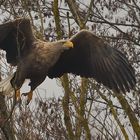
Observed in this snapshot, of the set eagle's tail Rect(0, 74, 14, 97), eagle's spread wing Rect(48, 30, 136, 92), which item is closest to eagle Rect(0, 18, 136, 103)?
eagle's spread wing Rect(48, 30, 136, 92)

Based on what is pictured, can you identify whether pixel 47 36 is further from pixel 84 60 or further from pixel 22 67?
pixel 22 67

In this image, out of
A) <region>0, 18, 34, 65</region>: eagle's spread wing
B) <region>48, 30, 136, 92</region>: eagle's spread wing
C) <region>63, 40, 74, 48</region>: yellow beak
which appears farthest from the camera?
<region>48, 30, 136, 92</region>: eagle's spread wing

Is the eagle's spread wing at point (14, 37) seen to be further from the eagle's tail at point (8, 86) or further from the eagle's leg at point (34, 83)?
the eagle's leg at point (34, 83)

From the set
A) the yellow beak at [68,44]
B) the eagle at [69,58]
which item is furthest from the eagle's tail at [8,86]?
the yellow beak at [68,44]

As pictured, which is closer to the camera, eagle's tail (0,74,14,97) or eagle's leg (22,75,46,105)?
eagle's leg (22,75,46,105)

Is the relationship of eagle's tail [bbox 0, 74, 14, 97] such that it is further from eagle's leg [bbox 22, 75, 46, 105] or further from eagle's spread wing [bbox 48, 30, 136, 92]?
eagle's spread wing [bbox 48, 30, 136, 92]

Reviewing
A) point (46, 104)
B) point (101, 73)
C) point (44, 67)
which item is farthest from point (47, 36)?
point (44, 67)

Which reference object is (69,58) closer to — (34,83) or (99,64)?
(99,64)

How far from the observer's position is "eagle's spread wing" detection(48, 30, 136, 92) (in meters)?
7.75

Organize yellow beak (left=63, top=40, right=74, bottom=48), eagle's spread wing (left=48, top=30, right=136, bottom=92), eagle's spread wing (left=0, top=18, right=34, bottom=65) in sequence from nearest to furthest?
eagle's spread wing (left=0, top=18, right=34, bottom=65), yellow beak (left=63, top=40, right=74, bottom=48), eagle's spread wing (left=48, top=30, right=136, bottom=92)

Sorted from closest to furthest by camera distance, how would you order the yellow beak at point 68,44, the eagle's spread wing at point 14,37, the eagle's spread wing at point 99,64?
1. the eagle's spread wing at point 14,37
2. the yellow beak at point 68,44
3. the eagle's spread wing at point 99,64

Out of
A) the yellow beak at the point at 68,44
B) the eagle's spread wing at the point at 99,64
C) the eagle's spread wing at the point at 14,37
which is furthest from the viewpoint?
the eagle's spread wing at the point at 99,64

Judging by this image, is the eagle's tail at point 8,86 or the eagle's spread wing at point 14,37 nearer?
the eagle's spread wing at point 14,37

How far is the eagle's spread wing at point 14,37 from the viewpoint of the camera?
7000 millimetres
